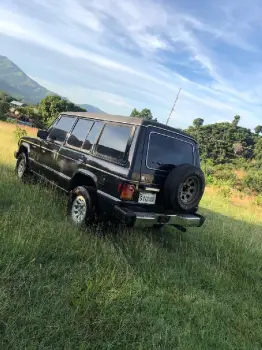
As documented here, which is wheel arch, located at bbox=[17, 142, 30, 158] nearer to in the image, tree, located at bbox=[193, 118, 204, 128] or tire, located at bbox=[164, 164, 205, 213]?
tire, located at bbox=[164, 164, 205, 213]

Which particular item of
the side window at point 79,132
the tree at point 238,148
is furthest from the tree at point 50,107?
the side window at point 79,132

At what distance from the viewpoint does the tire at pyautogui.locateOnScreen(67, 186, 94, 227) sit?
518cm

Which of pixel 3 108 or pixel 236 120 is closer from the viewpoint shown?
pixel 3 108

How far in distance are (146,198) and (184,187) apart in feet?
2.16

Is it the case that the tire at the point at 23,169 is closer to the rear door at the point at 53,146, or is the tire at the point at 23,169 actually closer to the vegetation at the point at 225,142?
the rear door at the point at 53,146

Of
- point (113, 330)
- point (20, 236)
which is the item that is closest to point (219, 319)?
point (113, 330)

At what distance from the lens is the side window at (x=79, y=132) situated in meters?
6.01

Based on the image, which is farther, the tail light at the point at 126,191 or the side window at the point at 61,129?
the side window at the point at 61,129

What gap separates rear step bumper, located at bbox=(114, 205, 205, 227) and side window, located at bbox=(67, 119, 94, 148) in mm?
1814

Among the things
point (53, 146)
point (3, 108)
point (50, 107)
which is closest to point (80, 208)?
point (53, 146)

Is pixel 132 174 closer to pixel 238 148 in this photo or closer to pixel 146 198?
pixel 146 198

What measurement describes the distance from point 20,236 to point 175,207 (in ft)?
7.25

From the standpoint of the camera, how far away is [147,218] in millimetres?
4719

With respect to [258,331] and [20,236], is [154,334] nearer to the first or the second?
[258,331]
